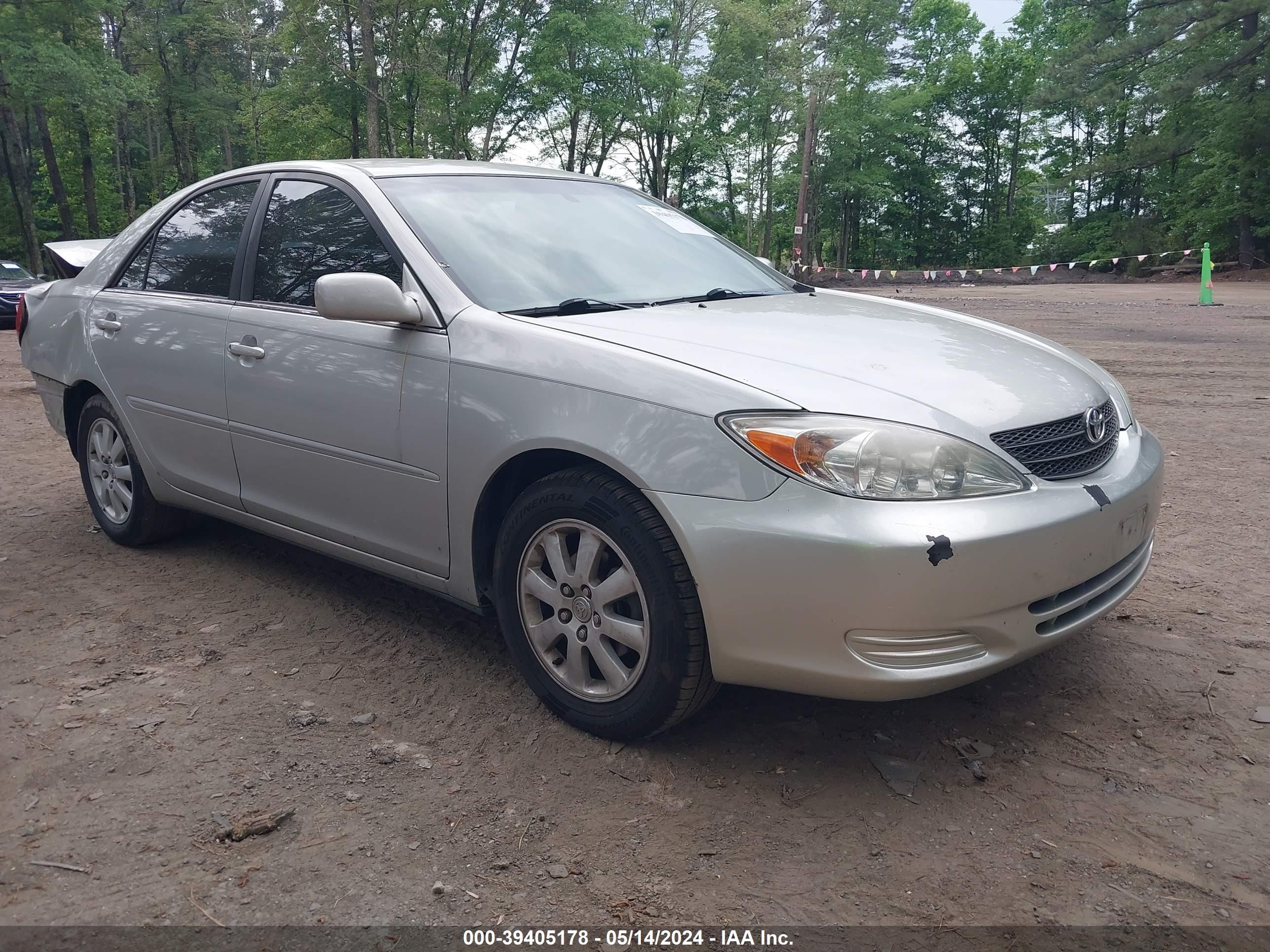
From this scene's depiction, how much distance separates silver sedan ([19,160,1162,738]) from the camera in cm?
239

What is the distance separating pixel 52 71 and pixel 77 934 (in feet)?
97.7

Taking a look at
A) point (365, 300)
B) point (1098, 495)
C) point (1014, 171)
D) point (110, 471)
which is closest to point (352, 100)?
point (110, 471)

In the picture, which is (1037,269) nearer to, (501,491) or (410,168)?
(410,168)

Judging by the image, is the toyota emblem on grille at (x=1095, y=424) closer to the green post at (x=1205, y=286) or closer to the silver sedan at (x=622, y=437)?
the silver sedan at (x=622, y=437)

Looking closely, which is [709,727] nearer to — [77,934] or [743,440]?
[743,440]

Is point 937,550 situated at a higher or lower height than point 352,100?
lower

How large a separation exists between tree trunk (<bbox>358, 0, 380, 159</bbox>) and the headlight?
28305mm

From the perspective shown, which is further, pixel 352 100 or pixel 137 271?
pixel 352 100

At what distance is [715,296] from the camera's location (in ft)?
11.8

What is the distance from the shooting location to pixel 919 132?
50469mm

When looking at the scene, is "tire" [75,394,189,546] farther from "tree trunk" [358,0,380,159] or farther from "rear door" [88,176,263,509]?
"tree trunk" [358,0,380,159]

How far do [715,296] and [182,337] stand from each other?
213 cm

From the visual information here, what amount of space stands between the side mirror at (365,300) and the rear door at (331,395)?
10 centimetres

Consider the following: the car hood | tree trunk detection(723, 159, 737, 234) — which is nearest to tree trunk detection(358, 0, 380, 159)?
tree trunk detection(723, 159, 737, 234)
